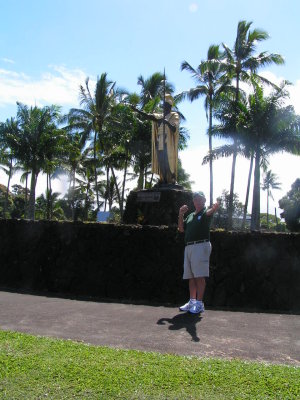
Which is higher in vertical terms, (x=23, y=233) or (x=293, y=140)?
(x=293, y=140)

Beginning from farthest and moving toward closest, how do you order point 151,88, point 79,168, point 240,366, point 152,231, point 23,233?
point 79,168, point 151,88, point 23,233, point 152,231, point 240,366

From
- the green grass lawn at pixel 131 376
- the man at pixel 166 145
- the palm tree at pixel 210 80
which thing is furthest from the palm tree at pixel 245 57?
the green grass lawn at pixel 131 376

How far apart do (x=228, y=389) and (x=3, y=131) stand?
92.6ft

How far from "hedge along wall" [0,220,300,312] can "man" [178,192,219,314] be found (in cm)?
114

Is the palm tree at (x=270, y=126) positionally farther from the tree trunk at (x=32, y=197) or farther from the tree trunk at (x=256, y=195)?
the tree trunk at (x=32, y=197)

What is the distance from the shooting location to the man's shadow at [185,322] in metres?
4.61

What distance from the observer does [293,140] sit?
22.9 meters

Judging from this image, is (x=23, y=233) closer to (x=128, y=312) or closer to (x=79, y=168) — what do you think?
(x=128, y=312)

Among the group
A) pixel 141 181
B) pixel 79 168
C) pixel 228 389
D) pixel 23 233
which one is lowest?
pixel 228 389

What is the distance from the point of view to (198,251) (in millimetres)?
5551

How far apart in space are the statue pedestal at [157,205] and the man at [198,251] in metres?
3.67

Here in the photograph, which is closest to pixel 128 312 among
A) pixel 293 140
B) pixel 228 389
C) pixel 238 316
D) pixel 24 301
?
pixel 238 316

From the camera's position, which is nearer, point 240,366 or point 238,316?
point 240,366

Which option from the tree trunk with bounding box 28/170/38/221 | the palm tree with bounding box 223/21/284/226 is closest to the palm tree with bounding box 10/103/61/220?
the tree trunk with bounding box 28/170/38/221
